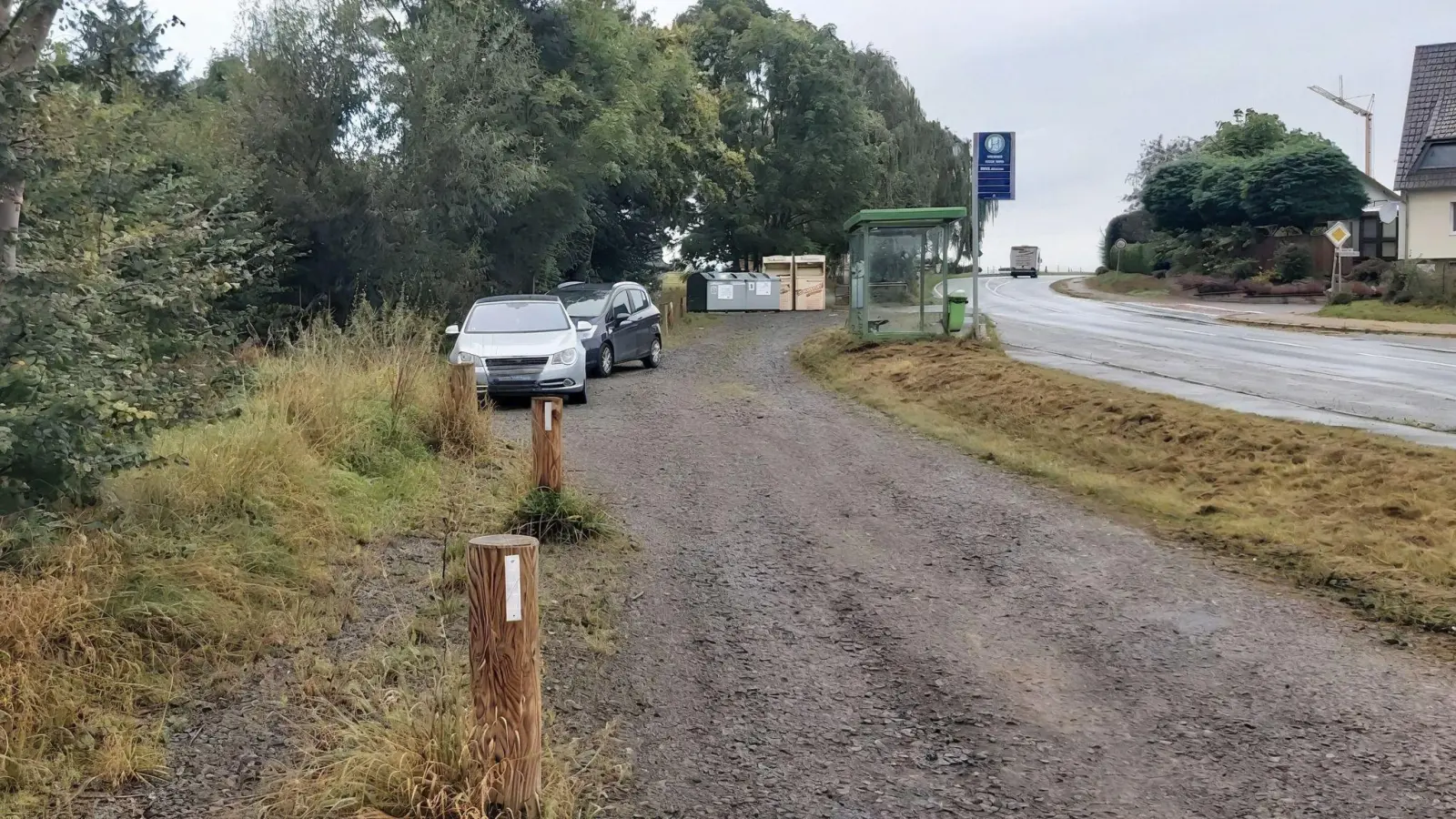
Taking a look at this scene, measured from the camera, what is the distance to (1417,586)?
21.6 feet

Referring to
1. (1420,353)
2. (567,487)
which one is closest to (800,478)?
(567,487)

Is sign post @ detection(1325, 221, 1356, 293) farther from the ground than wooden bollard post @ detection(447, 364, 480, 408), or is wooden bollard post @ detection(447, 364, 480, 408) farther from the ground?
sign post @ detection(1325, 221, 1356, 293)

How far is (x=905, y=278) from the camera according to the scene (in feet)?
69.3

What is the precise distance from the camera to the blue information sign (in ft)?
68.1

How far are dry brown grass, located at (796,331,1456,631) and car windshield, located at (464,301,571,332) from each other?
465cm

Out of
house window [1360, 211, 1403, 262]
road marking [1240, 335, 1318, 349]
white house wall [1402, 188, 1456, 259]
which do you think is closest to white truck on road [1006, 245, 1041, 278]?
house window [1360, 211, 1403, 262]

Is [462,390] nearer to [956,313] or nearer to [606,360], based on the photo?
[606,360]

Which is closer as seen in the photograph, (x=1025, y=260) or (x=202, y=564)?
(x=202, y=564)

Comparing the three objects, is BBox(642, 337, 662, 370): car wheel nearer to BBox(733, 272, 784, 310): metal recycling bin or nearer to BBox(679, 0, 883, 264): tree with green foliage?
BBox(733, 272, 784, 310): metal recycling bin

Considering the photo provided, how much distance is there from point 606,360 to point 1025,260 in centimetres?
6381

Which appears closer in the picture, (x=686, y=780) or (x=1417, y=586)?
(x=686, y=780)

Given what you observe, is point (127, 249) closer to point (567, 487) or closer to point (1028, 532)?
point (567, 487)

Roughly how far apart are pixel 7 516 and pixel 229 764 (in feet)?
5.62

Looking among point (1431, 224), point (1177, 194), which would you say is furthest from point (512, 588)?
point (1177, 194)
